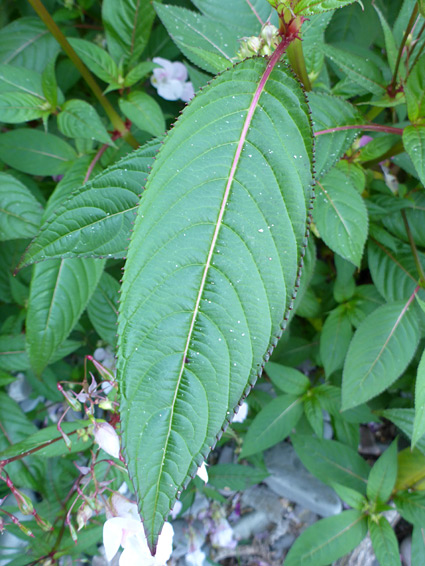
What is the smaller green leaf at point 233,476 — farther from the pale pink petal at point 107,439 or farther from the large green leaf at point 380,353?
the pale pink petal at point 107,439

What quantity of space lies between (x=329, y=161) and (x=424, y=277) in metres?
0.51

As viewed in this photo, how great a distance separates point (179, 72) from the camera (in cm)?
160

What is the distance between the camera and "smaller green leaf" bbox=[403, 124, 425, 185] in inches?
34.7

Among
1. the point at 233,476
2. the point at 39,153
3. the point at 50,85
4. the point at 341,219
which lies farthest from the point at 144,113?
the point at 233,476

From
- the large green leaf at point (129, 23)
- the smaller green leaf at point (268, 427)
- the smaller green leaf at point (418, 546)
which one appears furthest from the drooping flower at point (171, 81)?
the smaller green leaf at point (418, 546)

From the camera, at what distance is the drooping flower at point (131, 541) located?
31.6 inches

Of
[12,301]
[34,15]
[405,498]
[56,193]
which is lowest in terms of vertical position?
[405,498]

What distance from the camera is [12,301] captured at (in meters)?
1.75

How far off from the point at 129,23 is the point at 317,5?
891 millimetres

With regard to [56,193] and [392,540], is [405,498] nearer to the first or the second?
[392,540]

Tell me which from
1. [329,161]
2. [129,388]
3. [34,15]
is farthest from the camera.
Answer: [34,15]

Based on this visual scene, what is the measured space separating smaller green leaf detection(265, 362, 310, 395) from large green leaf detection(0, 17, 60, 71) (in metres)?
1.36

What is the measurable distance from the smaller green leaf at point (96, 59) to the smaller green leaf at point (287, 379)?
1.02 metres

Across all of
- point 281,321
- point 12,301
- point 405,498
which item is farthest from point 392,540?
point 12,301
